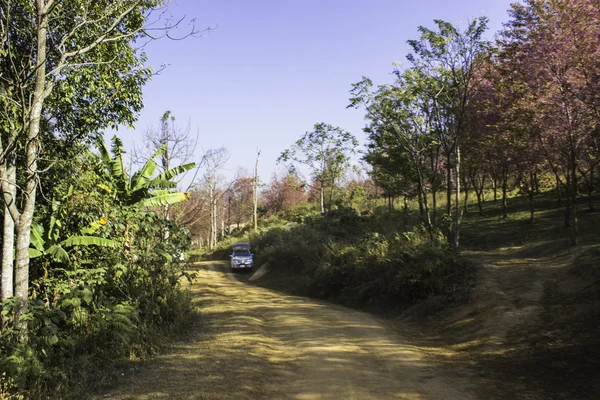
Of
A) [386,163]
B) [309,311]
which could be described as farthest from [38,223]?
[386,163]

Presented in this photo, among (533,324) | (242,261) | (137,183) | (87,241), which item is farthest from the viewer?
(242,261)

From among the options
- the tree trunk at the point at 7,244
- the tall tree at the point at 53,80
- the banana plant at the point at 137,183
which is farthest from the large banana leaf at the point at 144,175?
the tree trunk at the point at 7,244

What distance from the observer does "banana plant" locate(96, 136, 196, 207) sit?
464 inches

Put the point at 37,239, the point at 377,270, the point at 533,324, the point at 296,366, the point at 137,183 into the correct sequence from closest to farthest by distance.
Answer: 1. the point at 296,366
2. the point at 533,324
3. the point at 37,239
4. the point at 137,183
5. the point at 377,270

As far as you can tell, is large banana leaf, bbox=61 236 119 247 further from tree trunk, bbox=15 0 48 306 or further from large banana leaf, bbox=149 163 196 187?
large banana leaf, bbox=149 163 196 187

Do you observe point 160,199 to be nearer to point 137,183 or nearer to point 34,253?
point 137,183

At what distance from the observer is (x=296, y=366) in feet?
23.5

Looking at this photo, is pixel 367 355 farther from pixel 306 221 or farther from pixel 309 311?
pixel 306 221

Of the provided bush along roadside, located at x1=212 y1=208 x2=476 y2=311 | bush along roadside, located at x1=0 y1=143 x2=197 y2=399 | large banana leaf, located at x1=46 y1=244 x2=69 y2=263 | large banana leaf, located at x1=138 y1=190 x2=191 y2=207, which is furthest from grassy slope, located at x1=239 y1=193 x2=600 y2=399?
large banana leaf, located at x1=46 y1=244 x2=69 y2=263

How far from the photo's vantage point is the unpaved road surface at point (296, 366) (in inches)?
235

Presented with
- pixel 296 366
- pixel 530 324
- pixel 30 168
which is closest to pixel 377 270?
pixel 530 324

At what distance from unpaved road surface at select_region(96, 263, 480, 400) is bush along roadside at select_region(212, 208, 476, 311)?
2181mm

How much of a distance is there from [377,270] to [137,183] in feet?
27.4

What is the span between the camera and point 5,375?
5.98m
